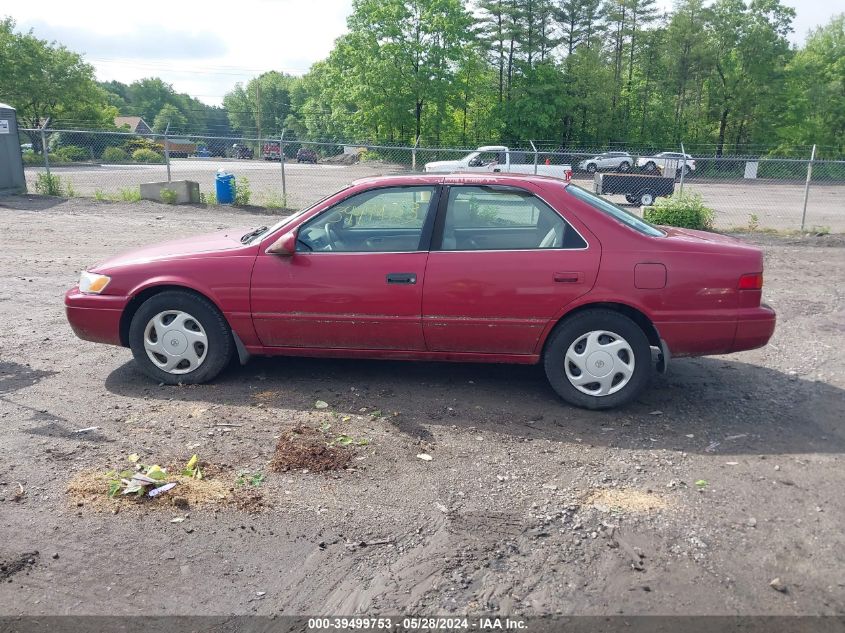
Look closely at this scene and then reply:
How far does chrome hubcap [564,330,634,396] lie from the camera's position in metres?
5.09

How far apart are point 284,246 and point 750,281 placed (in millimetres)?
3280

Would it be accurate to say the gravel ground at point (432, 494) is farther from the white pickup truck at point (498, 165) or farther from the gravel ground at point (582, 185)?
the white pickup truck at point (498, 165)

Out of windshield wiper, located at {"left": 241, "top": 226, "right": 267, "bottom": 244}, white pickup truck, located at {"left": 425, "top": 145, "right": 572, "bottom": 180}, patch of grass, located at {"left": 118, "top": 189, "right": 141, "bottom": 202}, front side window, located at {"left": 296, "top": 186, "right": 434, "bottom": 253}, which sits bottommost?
patch of grass, located at {"left": 118, "top": 189, "right": 141, "bottom": 202}

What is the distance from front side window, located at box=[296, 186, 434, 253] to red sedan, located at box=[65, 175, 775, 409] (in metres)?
0.01

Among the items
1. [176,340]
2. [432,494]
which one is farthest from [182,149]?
[432,494]

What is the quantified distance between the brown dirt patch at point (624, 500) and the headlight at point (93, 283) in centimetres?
388

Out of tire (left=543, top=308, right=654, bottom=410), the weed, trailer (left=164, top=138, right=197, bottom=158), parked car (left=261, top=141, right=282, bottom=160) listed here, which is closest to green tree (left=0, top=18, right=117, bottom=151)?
trailer (left=164, top=138, right=197, bottom=158)

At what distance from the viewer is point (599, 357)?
5.10 meters

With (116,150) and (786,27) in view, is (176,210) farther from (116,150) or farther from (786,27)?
(786,27)

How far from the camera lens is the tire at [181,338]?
5469 mm

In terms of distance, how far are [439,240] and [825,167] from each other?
1791 inches

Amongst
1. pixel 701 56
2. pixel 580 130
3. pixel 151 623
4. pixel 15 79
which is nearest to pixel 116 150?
pixel 15 79

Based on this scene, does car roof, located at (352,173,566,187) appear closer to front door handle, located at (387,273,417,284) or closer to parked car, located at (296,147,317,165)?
front door handle, located at (387,273,417,284)

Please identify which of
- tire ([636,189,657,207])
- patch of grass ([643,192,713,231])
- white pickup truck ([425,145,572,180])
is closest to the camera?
patch of grass ([643,192,713,231])
